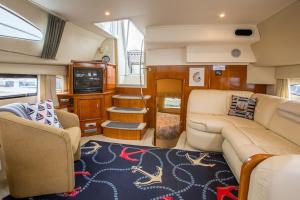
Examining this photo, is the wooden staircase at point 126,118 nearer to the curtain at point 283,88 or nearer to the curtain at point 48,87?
the curtain at point 48,87

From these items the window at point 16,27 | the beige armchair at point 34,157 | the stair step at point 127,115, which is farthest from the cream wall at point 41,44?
the stair step at point 127,115

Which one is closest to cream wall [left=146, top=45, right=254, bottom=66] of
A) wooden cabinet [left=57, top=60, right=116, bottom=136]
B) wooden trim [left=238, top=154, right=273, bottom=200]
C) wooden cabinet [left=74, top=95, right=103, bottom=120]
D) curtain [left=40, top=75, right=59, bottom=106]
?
wooden cabinet [left=57, top=60, right=116, bottom=136]

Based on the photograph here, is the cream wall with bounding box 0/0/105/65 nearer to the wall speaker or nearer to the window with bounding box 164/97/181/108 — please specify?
the window with bounding box 164/97/181/108

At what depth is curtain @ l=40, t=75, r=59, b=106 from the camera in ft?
11.3

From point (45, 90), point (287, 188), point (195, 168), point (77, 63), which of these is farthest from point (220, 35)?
point (45, 90)

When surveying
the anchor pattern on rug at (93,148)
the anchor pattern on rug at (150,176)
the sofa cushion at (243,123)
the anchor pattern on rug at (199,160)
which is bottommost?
the anchor pattern on rug at (150,176)

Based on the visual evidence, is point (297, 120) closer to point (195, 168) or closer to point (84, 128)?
point (195, 168)

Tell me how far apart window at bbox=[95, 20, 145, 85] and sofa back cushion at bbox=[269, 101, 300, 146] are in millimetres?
2865

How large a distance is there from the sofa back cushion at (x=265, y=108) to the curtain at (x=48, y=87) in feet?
12.3

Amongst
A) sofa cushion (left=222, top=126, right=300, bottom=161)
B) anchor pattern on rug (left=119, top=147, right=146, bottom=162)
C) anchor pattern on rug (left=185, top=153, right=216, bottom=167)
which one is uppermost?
sofa cushion (left=222, top=126, right=300, bottom=161)

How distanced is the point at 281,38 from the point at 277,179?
2757 millimetres

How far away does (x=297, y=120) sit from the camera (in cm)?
215

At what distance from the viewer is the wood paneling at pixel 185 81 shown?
4023 millimetres

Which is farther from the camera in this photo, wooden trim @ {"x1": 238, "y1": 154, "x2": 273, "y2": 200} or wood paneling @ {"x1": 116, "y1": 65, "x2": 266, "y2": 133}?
wood paneling @ {"x1": 116, "y1": 65, "x2": 266, "y2": 133}
